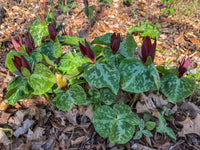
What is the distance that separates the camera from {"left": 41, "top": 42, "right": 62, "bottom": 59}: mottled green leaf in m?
1.19

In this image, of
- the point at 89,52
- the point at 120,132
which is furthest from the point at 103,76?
the point at 120,132

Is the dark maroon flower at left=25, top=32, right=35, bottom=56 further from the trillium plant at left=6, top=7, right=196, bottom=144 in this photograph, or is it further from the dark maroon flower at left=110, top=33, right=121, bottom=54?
the dark maroon flower at left=110, top=33, right=121, bottom=54

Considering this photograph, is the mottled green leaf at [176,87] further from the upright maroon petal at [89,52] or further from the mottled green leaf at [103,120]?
the upright maroon petal at [89,52]

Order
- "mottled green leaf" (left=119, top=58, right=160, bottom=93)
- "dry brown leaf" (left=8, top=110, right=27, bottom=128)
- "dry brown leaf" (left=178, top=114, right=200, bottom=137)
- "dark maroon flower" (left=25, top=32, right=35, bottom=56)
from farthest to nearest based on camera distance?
"dry brown leaf" (left=8, top=110, right=27, bottom=128) → "dry brown leaf" (left=178, top=114, right=200, bottom=137) → "dark maroon flower" (left=25, top=32, right=35, bottom=56) → "mottled green leaf" (left=119, top=58, right=160, bottom=93)

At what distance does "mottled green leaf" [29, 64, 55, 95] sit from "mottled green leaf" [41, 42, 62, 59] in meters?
0.12

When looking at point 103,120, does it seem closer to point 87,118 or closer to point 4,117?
point 87,118

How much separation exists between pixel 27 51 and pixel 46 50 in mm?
135

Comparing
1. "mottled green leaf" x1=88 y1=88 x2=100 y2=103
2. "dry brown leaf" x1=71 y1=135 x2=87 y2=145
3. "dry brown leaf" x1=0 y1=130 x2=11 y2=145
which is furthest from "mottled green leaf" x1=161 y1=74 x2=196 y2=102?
"dry brown leaf" x1=0 y1=130 x2=11 y2=145

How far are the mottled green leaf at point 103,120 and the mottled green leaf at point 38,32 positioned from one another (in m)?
0.80

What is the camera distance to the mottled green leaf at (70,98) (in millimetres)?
1172

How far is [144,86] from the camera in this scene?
1.00 m

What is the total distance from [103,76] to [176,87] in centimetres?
51

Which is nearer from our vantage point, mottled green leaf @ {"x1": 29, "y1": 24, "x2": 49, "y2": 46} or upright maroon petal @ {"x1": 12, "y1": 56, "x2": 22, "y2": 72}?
upright maroon petal @ {"x1": 12, "y1": 56, "x2": 22, "y2": 72}

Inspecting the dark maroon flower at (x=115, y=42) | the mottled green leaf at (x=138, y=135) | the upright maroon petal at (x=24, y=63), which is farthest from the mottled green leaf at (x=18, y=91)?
the mottled green leaf at (x=138, y=135)
